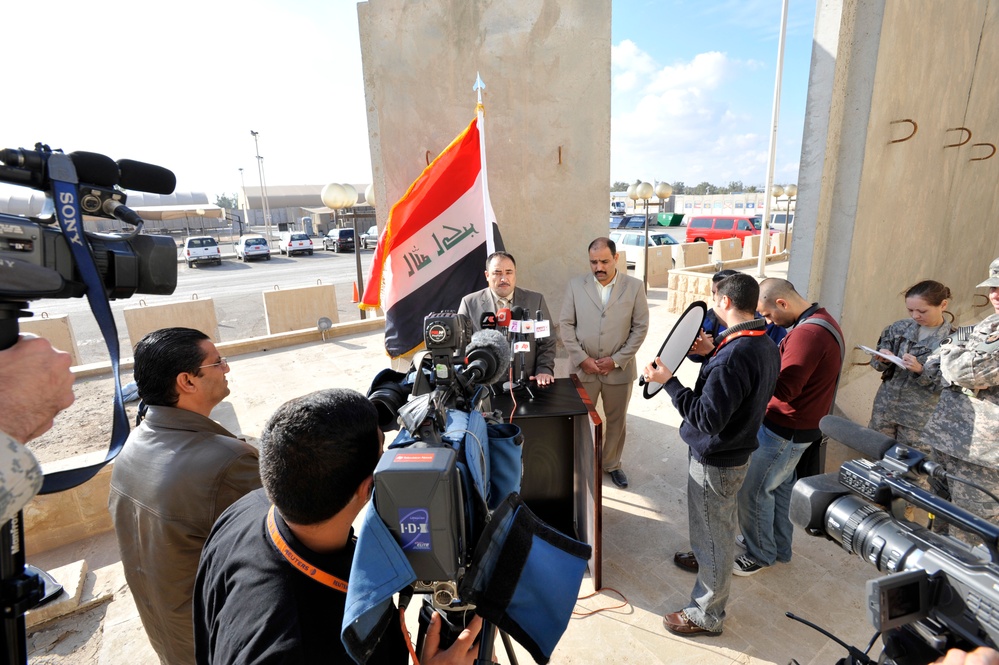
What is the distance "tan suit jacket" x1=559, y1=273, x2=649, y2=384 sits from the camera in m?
3.88

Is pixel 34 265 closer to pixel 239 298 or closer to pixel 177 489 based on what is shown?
pixel 177 489

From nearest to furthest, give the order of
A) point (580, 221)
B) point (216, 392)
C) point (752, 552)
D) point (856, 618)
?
point (216, 392), point (856, 618), point (752, 552), point (580, 221)

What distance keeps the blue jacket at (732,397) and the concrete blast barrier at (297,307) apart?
801 centimetres

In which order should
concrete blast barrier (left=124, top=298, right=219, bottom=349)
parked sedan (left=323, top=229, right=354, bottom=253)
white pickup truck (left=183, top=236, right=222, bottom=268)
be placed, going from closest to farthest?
concrete blast barrier (left=124, top=298, right=219, bottom=349) → white pickup truck (left=183, top=236, right=222, bottom=268) → parked sedan (left=323, top=229, right=354, bottom=253)

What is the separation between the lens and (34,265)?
2.88 feet

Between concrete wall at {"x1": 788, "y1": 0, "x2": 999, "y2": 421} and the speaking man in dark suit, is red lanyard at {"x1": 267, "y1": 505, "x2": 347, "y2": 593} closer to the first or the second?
the speaking man in dark suit

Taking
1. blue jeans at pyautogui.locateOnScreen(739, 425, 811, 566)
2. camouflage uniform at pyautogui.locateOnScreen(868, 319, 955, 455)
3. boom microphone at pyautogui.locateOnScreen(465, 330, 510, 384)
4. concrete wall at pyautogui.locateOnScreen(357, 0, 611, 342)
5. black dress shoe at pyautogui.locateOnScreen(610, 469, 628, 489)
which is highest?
concrete wall at pyautogui.locateOnScreen(357, 0, 611, 342)

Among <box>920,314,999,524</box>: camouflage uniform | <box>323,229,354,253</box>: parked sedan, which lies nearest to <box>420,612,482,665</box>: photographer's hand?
<box>920,314,999,524</box>: camouflage uniform

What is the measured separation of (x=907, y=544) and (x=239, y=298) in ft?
58.2

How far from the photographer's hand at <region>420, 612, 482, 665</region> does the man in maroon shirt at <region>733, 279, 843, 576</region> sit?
2.37 m

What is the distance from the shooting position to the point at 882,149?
13.2 feet

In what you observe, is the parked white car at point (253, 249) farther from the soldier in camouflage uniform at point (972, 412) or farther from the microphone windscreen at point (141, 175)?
the soldier in camouflage uniform at point (972, 412)

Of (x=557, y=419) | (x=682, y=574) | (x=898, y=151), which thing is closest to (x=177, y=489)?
(x=557, y=419)

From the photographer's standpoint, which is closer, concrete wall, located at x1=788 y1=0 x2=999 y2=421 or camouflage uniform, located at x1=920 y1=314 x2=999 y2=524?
camouflage uniform, located at x1=920 y1=314 x2=999 y2=524
